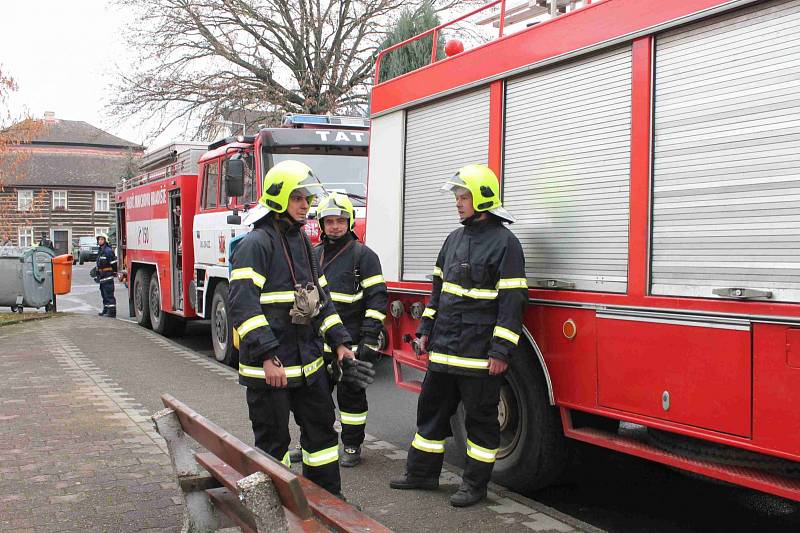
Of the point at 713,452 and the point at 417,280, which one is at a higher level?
the point at 417,280

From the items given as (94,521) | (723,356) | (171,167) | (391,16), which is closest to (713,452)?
(723,356)

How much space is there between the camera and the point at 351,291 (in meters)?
5.66

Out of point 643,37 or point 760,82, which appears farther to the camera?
point 643,37

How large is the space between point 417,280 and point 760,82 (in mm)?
2842

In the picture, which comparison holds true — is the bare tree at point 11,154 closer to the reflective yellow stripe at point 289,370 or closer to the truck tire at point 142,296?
the truck tire at point 142,296

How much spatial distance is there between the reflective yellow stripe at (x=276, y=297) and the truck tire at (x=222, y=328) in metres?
6.14

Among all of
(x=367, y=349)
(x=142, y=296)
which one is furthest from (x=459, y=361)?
(x=142, y=296)

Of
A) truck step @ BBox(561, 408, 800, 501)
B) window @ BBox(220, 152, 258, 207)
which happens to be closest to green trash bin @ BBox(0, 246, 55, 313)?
window @ BBox(220, 152, 258, 207)

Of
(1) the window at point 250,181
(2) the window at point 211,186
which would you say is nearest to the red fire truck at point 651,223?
(1) the window at point 250,181

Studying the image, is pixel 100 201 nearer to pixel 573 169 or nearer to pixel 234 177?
pixel 234 177

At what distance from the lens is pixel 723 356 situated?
3.65 metres

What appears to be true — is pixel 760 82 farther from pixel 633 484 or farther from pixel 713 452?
pixel 633 484

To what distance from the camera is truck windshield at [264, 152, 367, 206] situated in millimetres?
9586

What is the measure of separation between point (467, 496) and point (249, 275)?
1.82m
